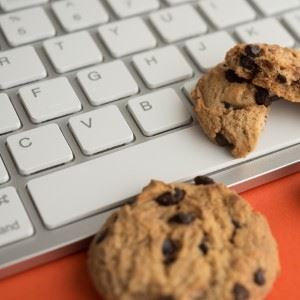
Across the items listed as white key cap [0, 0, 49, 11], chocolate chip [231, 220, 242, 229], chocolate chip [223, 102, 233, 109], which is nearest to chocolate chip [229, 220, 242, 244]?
chocolate chip [231, 220, 242, 229]

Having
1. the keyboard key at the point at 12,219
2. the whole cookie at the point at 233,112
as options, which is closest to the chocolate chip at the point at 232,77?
the whole cookie at the point at 233,112

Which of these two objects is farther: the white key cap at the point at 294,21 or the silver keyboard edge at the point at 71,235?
the white key cap at the point at 294,21

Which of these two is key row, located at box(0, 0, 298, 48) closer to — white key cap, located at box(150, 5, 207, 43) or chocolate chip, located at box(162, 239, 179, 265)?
white key cap, located at box(150, 5, 207, 43)

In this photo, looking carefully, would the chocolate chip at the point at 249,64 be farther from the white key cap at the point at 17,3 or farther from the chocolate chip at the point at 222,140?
the white key cap at the point at 17,3

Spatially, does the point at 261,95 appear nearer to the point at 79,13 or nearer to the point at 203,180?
the point at 203,180

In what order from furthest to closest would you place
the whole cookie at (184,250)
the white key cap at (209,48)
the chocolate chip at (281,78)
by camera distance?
the white key cap at (209,48), the chocolate chip at (281,78), the whole cookie at (184,250)

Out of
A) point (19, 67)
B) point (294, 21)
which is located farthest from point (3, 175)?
point (294, 21)
